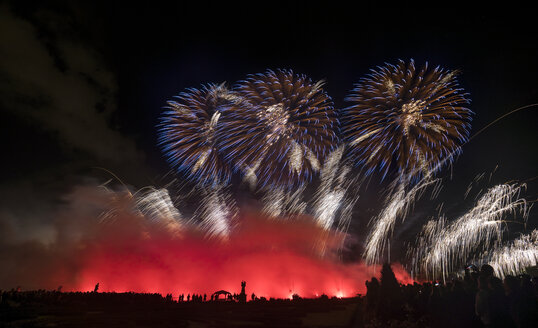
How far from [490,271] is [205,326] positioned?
16250mm

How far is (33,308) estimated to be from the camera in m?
24.0

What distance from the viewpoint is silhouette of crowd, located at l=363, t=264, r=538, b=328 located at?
27.5 feet

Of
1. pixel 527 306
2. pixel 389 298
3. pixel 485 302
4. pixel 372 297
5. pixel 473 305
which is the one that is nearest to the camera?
pixel 527 306

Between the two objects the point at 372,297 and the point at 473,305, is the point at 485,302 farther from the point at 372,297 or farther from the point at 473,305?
the point at 372,297

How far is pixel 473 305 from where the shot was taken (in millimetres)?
10812

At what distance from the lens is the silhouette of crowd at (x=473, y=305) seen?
839 centimetres

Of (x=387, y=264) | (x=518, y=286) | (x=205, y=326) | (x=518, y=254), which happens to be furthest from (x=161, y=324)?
(x=518, y=254)

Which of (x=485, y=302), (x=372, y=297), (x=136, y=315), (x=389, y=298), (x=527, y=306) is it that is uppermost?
(x=136, y=315)

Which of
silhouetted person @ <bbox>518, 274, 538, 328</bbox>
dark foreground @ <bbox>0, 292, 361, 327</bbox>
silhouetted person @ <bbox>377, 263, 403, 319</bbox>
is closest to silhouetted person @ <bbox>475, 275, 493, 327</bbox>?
silhouetted person @ <bbox>518, 274, 538, 328</bbox>

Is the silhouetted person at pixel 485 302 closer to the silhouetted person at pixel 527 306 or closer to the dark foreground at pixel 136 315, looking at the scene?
the silhouetted person at pixel 527 306

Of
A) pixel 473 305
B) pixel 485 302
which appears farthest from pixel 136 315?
pixel 485 302

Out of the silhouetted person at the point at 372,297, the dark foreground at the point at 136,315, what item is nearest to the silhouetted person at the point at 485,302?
the silhouetted person at the point at 372,297

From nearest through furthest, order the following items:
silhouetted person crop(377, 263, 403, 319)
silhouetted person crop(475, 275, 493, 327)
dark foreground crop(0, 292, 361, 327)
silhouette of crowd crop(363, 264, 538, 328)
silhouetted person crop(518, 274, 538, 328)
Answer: silhouetted person crop(518, 274, 538, 328)
silhouette of crowd crop(363, 264, 538, 328)
silhouetted person crop(475, 275, 493, 327)
silhouetted person crop(377, 263, 403, 319)
dark foreground crop(0, 292, 361, 327)

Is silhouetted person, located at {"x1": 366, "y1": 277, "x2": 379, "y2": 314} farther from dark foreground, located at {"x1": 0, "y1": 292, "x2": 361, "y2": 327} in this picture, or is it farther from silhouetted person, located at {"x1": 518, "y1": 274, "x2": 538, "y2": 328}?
silhouetted person, located at {"x1": 518, "y1": 274, "x2": 538, "y2": 328}
